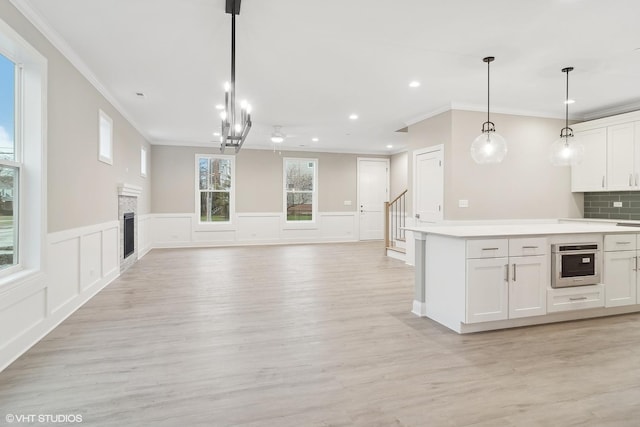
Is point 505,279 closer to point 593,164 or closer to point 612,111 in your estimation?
point 593,164

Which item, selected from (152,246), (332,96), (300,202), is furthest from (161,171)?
(332,96)

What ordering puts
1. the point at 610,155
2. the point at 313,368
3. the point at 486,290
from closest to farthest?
1. the point at 313,368
2. the point at 486,290
3. the point at 610,155

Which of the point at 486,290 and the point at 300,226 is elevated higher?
the point at 300,226

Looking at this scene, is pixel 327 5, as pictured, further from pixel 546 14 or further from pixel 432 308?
pixel 432 308

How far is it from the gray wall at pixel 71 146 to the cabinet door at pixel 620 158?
297 inches

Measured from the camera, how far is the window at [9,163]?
8.91 ft

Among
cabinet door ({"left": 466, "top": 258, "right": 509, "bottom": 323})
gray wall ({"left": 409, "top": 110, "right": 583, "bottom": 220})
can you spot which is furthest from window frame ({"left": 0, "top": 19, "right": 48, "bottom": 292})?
gray wall ({"left": 409, "top": 110, "right": 583, "bottom": 220})

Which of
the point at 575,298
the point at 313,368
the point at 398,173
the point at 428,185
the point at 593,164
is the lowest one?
the point at 313,368

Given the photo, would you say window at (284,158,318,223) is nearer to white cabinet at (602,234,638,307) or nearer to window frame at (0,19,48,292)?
window frame at (0,19,48,292)

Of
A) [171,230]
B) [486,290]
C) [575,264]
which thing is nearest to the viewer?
[486,290]

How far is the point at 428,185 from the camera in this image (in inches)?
241

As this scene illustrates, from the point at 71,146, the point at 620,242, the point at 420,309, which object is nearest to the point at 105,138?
the point at 71,146

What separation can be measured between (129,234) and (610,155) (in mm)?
8437

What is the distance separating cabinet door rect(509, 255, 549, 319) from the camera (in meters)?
3.17
